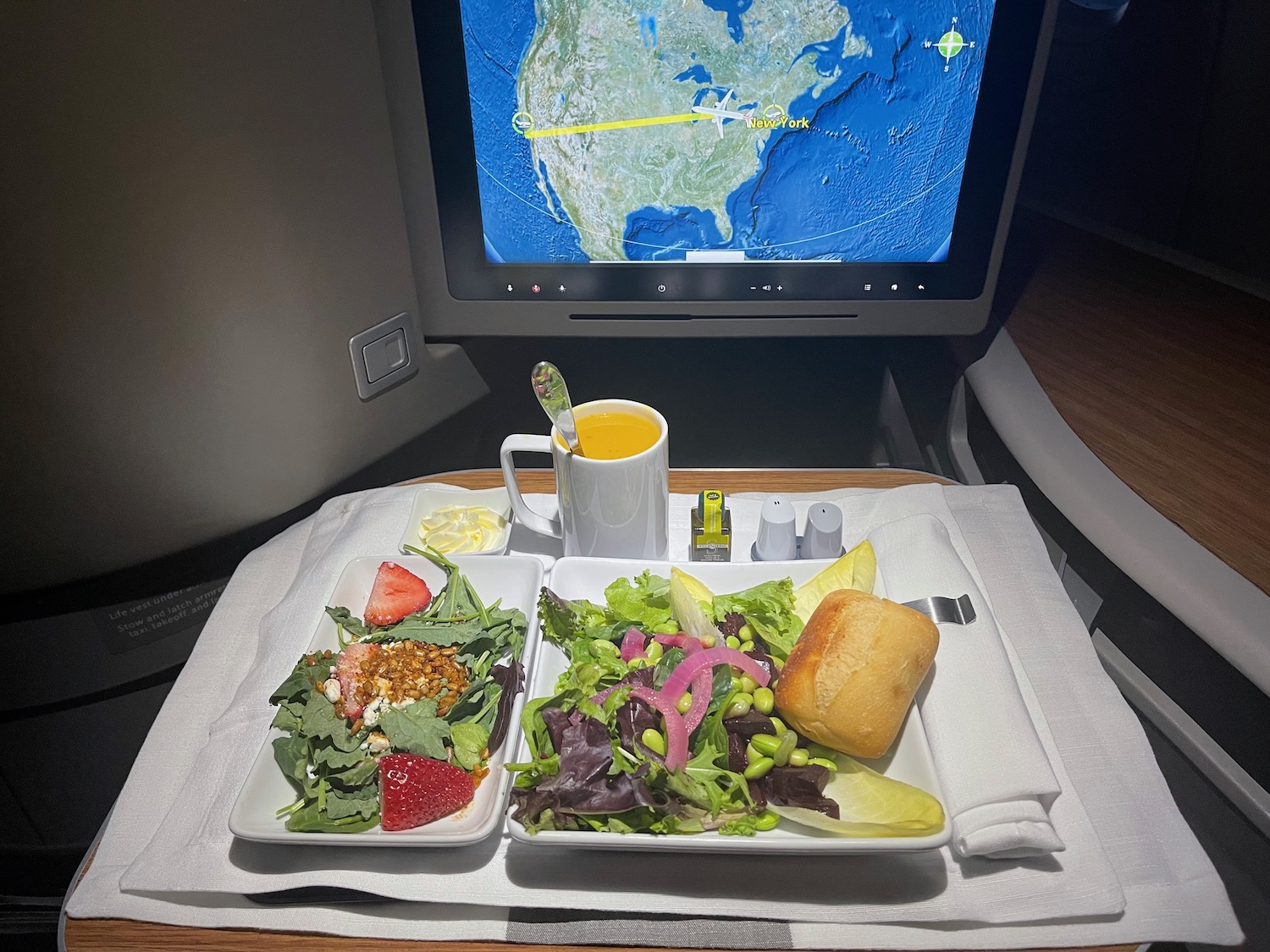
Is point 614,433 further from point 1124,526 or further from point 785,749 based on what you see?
point 1124,526

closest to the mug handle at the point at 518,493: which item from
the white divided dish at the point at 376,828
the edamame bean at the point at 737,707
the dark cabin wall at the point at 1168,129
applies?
the white divided dish at the point at 376,828

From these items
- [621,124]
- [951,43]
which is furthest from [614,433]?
[951,43]

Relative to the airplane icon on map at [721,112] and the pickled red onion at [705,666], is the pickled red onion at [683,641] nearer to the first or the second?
the pickled red onion at [705,666]

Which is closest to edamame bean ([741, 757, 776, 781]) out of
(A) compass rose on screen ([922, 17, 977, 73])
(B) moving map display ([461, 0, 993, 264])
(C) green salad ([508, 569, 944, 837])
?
(C) green salad ([508, 569, 944, 837])

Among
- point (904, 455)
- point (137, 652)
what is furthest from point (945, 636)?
point (137, 652)

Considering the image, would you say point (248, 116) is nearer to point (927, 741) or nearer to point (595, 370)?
point (595, 370)
